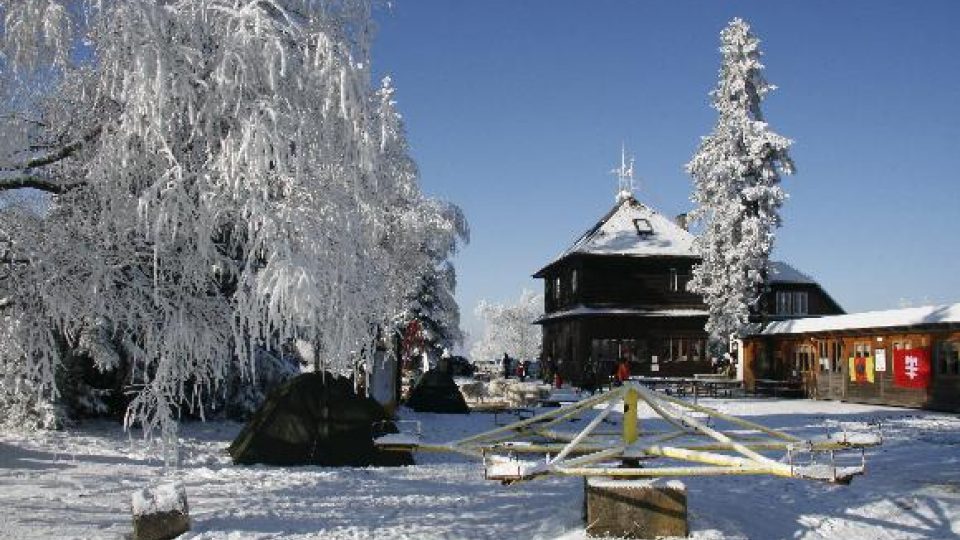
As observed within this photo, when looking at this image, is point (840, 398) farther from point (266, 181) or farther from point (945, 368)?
point (266, 181)

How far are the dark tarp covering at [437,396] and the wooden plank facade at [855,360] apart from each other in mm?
14547

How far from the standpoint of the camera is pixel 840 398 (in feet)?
101

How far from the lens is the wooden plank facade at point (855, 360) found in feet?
83.9

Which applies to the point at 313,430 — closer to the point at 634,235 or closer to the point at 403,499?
the point at 403,499

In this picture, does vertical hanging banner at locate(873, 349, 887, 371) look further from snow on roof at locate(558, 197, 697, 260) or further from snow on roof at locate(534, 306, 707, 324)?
snow on roof at locate(558, 197, 697, 260)

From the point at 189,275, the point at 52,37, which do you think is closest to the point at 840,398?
the point at 189,275

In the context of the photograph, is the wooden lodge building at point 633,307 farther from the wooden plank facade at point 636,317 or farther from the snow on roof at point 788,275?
the snow on roof at point 788,275

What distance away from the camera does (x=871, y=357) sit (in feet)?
95.3

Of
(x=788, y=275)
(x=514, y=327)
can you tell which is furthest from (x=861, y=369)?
(x=514, y=327)

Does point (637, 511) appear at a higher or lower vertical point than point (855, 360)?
lower

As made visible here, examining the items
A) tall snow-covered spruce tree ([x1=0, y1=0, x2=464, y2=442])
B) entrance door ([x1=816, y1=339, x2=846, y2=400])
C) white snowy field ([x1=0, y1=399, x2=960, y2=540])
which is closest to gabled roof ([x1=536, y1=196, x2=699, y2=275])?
entrance door ([x1=816, y1=339, x2=846, y2=400])

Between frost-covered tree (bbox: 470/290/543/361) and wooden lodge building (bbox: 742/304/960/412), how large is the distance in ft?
221

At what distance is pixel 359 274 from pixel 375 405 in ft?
24.9

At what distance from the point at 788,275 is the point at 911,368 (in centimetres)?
2179
